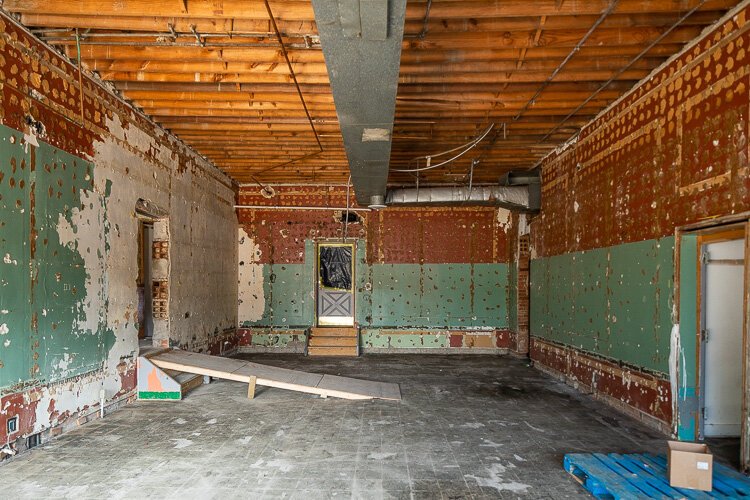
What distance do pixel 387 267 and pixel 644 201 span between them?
666 cm

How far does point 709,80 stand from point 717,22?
49 centimetres

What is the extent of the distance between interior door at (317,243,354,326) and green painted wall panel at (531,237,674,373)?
4755 millimetres

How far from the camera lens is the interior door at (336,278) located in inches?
452

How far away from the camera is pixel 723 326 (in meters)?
4.74

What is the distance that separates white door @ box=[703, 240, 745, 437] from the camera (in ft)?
15.5

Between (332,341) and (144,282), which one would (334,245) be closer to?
(332,341)

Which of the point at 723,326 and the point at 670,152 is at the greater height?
the point at 670,152

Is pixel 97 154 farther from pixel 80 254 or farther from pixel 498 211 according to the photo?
pixel 498 211

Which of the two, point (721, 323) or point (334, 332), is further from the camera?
point (334, 332)

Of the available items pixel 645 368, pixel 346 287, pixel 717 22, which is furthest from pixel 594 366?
A: pixel 346 287

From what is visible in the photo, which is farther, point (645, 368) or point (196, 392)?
point (196, 392)

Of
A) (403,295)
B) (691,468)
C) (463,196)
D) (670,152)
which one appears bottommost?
(691,468)

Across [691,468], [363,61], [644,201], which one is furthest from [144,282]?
[691,468]

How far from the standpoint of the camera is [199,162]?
8812mm
